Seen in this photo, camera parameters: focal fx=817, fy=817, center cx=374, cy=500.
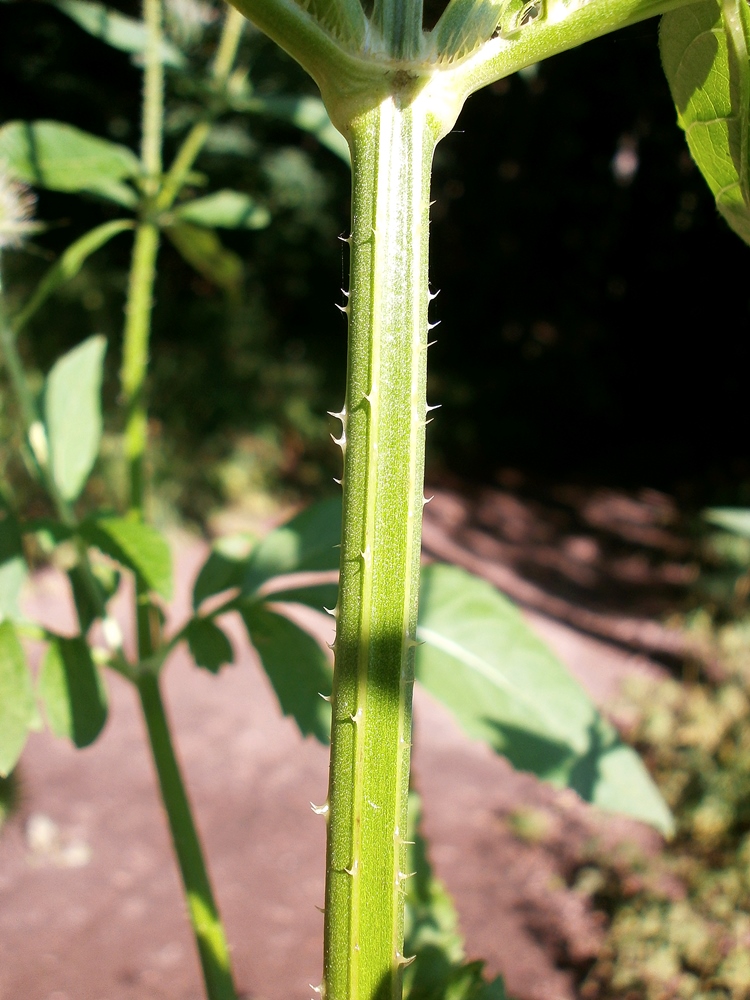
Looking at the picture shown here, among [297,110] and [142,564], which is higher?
[297,110]

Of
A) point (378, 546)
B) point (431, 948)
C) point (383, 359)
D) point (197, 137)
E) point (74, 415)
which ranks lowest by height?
point (431, 948)

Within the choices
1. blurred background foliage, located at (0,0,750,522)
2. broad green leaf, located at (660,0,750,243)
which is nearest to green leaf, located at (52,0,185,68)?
broad green leaf, located at (660,0,750,243)

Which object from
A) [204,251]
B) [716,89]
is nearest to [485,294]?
[204,251]

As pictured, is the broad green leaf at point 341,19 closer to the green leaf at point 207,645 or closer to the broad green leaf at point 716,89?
the broad green leaf at point 716,89

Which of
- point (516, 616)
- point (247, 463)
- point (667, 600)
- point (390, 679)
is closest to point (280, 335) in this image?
point (247, 463)

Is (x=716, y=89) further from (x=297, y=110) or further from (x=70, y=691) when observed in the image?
(x=297, y=110)

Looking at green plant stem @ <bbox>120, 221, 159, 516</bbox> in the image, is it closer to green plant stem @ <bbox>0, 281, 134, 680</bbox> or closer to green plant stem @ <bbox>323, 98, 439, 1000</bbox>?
green plant stem @ <bbox>0, 281, 134, 680</bbox>
